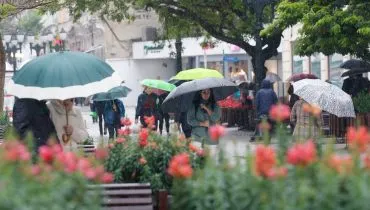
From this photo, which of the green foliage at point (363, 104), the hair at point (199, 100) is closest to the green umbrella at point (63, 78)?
the hair at point (199, 100)

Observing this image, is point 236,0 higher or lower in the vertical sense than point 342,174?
higher

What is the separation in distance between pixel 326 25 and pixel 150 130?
34.6ft

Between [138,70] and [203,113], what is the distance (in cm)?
4301

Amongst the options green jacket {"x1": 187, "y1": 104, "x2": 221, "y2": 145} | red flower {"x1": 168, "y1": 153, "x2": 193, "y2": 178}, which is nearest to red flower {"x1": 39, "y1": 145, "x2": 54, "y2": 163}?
red flower {"x1": 168, "y1": 153, "x2": 193, "y2": 178}

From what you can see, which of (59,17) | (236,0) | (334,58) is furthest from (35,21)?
(236,0)

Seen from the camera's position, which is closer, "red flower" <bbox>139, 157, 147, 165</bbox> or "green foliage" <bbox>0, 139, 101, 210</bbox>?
"green foliage" <bbox>0, 139, 101, 210</bbox>

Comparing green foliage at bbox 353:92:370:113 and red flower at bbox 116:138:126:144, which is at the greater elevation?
green foliage at bbox 353:92:370:113

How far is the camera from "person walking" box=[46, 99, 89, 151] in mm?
10023

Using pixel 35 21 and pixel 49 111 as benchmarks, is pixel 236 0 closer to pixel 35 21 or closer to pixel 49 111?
pixel 49 111

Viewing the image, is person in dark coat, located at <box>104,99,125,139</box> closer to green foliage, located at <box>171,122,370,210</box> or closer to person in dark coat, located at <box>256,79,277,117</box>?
person in dark coat, located at <box>256,79,277,117</box>

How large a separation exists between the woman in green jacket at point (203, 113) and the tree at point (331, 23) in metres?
5.00

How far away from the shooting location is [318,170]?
4750 mm

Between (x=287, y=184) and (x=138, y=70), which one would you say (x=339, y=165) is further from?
(x=138, y=70)

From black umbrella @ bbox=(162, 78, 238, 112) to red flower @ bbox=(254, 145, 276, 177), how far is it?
8.50 meters
